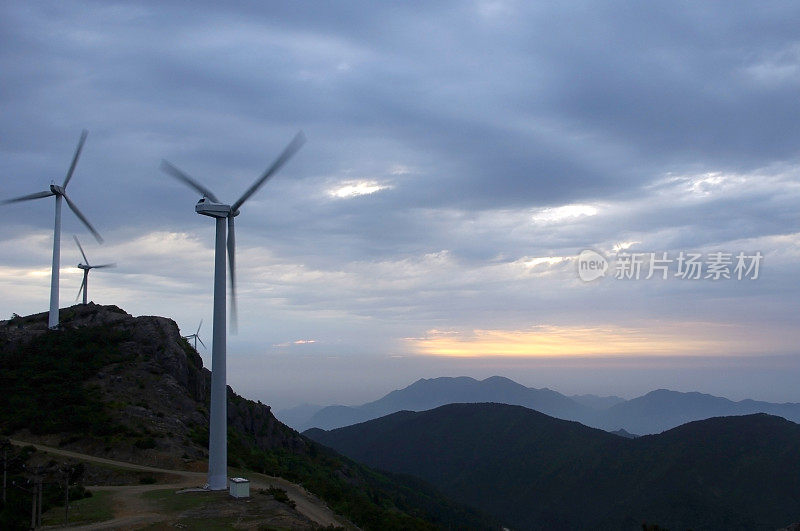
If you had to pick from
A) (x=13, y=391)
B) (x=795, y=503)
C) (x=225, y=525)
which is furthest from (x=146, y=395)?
(x=795, y=503)

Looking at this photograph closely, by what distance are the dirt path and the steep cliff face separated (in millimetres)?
3089

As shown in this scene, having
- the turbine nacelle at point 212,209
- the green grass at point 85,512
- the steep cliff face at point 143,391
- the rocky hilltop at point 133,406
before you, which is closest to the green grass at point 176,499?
the green grass at point 85,512

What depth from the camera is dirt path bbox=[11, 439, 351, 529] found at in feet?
127

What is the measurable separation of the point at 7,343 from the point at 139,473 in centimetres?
5997

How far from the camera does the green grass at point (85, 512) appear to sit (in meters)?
38.4

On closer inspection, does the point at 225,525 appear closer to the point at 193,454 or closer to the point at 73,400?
the point at 193,454

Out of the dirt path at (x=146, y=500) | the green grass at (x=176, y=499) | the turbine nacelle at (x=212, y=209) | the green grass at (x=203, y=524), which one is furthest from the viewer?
the turbine nacelle at (x=212, y=209)

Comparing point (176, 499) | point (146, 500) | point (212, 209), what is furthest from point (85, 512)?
point (212, 209)

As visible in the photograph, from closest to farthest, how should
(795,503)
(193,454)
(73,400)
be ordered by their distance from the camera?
1. (193,454)
2. (73,400)
3. (795,503)

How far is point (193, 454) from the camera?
6656cm

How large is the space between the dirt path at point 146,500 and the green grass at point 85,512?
1.93 ft

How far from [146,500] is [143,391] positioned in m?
43.1

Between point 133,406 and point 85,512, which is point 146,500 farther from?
point 133,406

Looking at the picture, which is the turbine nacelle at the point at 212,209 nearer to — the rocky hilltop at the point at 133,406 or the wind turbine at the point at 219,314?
the wind turbine at the point at 219,314
